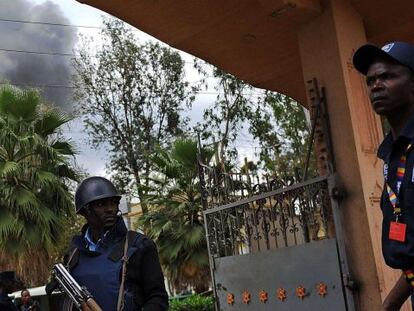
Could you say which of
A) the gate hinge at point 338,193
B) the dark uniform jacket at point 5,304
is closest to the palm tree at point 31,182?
the dark uniform jacket at point 5,304

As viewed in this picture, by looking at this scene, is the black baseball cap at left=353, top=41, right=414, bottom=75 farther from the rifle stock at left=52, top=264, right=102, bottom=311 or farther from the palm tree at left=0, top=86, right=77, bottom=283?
the palm tree at left=0, top=86, right=77, bottom=283

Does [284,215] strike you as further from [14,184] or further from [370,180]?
[14,184]

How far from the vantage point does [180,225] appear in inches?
554

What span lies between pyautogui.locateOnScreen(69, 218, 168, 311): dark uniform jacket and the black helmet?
0.23 metres

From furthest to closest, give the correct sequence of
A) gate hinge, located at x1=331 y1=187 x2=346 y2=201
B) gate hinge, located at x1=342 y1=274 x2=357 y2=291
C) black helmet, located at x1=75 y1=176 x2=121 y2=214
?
gate hinge, located at x1=331 y1=187 x2=346 y2=201 → gate hinge, located at x1=342 y1=274 x2=357 y2=291 → black helmet, located at x1=75 y1=176 x2=121 y2=214

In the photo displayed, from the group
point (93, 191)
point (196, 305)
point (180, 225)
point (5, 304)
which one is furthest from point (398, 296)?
point (196, 305)

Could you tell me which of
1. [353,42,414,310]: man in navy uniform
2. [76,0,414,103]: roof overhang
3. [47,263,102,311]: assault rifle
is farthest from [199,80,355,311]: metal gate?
[353,42,414,310]: man in navy uniform

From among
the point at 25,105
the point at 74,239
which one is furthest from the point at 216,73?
the point at 74,239

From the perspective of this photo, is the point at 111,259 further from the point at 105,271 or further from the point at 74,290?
the point at 74,290

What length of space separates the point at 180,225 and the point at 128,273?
36.5 ft

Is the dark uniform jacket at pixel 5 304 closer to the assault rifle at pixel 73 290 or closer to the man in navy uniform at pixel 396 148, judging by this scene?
the assault rifle at pixel 73 290

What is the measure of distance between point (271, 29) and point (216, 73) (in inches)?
534

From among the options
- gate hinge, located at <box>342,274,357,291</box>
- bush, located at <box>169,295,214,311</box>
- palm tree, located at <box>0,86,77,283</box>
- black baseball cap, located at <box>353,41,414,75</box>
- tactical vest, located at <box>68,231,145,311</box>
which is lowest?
bush, located at <box>169,295,214,311</box>

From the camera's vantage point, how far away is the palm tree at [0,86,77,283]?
11.3 metres
